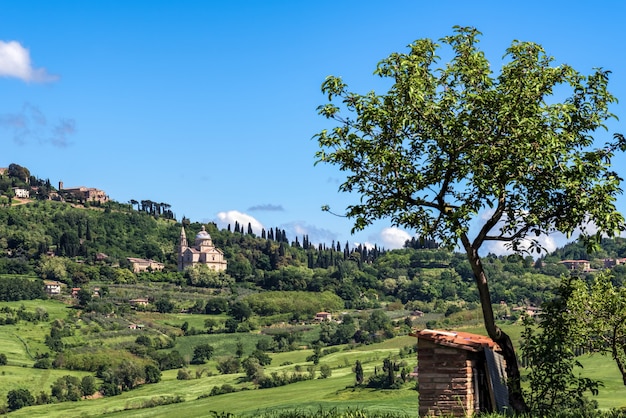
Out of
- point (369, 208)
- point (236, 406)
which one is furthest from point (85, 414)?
point (369, 208)

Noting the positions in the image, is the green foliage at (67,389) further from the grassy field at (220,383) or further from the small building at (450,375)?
the small building at (450,375)

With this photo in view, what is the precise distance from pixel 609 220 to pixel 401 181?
594cm

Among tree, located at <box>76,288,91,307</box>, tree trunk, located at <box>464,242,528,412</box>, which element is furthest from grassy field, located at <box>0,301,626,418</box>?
tree trunk, located at <box>464,242,528,412</box>

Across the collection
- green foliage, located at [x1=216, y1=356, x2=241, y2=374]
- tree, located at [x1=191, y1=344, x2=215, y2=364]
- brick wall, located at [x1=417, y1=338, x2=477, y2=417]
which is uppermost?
brick wall, located at [x1=417, y1=338, x2=477, y2=417]

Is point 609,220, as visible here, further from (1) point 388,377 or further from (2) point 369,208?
(1) point 388,377

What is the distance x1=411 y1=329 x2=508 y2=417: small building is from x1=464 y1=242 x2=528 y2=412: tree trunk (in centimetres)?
51

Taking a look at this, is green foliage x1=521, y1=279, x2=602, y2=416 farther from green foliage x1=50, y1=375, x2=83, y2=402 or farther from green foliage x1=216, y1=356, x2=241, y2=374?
green foliage x1=216, y1=356, x2=241, y2=374

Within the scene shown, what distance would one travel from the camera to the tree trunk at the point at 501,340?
2406 cm

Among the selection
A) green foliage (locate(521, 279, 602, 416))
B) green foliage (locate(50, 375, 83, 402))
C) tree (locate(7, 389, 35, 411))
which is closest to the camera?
green foliage (locate(521, 279, 602, 416))

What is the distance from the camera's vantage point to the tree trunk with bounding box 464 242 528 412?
78.9ft

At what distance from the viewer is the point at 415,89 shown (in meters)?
23.1

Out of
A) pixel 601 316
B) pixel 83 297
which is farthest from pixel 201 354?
pixel 601 316

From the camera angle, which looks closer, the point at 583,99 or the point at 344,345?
the point at 583,99

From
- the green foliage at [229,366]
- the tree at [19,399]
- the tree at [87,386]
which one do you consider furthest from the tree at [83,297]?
the tree at [19,399]
